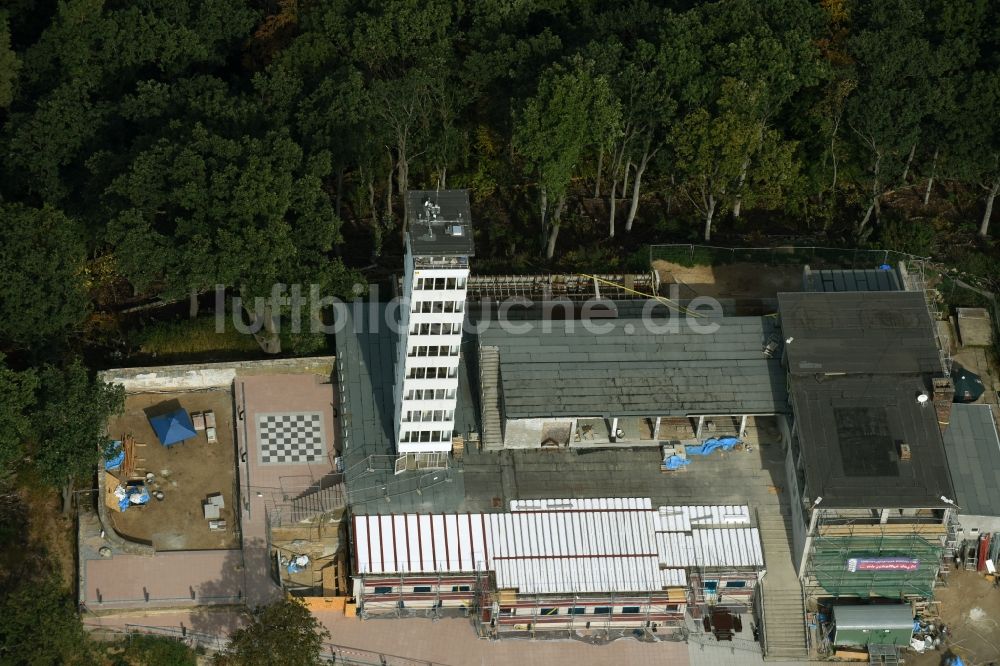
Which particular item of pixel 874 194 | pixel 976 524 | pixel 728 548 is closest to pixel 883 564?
pixel 976 524

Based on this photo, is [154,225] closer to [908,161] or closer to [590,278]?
[590,278]

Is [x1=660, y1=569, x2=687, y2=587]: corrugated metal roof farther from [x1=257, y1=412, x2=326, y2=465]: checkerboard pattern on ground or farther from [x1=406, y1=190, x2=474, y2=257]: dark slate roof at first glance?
[x1=406, y1=190, x2=474, y2=257]: dark slate roof

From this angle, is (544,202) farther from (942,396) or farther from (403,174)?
(942,396)

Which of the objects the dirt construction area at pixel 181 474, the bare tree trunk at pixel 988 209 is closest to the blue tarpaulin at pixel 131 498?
the dirt construction area at pixel 181 474

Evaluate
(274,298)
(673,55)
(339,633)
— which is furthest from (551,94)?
(339,633)

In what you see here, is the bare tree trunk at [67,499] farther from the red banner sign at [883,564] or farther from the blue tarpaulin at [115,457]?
the red banner sign at [883,564]
